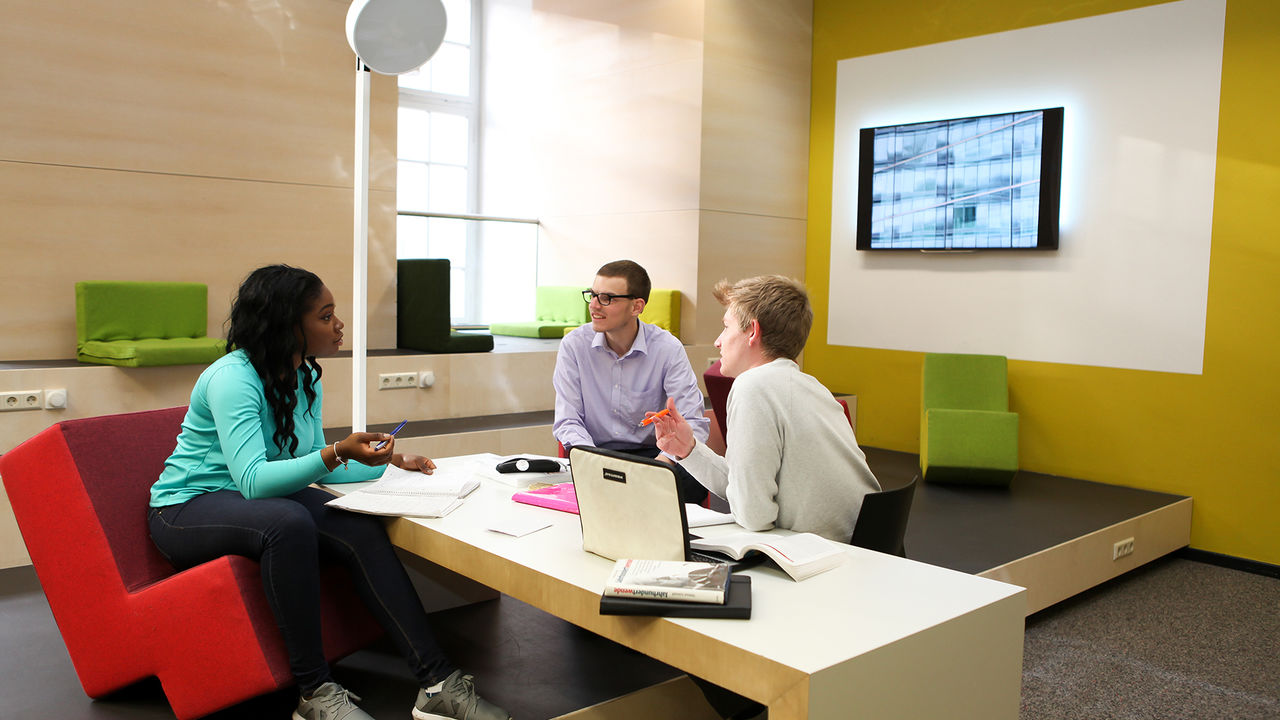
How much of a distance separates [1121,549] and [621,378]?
2.61 metres

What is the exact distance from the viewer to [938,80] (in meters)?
6.01

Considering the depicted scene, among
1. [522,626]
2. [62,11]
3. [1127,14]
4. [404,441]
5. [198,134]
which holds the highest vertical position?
[1127,14]

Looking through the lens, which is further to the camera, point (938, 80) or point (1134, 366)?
point (938, 80)

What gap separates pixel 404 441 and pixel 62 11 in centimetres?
246

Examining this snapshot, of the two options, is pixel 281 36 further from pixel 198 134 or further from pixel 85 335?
pixel 85 335

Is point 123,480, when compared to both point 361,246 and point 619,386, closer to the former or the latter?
point 361,246

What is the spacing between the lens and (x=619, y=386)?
3451mm

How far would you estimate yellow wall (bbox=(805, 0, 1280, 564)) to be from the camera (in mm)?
4723

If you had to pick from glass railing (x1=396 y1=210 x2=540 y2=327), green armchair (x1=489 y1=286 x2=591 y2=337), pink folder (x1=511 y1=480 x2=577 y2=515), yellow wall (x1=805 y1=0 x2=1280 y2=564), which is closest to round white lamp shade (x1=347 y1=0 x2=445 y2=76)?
pink folder (x1=511 y1=480 x2=577 y2=515)

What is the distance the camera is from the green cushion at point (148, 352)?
4.00 metres

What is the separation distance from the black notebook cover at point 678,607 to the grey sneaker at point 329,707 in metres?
0.87

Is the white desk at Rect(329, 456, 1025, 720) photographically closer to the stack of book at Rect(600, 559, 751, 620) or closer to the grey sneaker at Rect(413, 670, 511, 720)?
the stack of book at Rect(600, 559, 751, 620)

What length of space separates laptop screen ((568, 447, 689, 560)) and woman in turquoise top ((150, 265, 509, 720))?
0.59 m

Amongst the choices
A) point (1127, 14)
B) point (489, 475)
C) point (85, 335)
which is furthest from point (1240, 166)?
point (85, 335)
